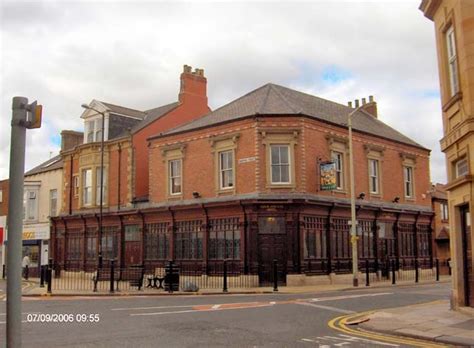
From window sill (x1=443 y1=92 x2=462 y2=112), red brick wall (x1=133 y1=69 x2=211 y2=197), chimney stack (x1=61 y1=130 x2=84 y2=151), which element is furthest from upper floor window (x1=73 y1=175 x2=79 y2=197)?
window sill (x1=443 y1=92 x2=462 y2=112)

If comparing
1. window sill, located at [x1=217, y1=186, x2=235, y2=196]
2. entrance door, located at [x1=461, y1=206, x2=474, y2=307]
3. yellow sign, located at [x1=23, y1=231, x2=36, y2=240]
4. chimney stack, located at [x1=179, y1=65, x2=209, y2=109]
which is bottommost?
entrance door, located at [x1=461, y1=206, x2=474, y2=307]

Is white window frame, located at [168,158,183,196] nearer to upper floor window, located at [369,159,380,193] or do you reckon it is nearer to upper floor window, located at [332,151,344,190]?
upper floor window, located at [332,151,344,190]

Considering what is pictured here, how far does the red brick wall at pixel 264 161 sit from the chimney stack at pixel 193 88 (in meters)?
7.01

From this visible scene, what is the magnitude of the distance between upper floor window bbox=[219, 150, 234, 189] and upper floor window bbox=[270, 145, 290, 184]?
2.48m

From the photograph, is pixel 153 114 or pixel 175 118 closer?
pixel 175 118

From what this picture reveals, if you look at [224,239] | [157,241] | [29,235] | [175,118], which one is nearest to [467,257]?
[224,239]

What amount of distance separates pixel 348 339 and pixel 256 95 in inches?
950

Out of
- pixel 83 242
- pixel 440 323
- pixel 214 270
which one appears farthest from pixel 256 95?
pixel 440 323

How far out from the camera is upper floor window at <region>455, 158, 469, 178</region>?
14086mm

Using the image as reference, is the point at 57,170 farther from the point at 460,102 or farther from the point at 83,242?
the point at 460,102

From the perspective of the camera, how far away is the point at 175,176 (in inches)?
1314

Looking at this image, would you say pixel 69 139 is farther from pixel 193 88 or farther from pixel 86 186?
pixel 193 88

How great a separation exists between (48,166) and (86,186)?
8.62 m

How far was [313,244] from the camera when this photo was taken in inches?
1144
